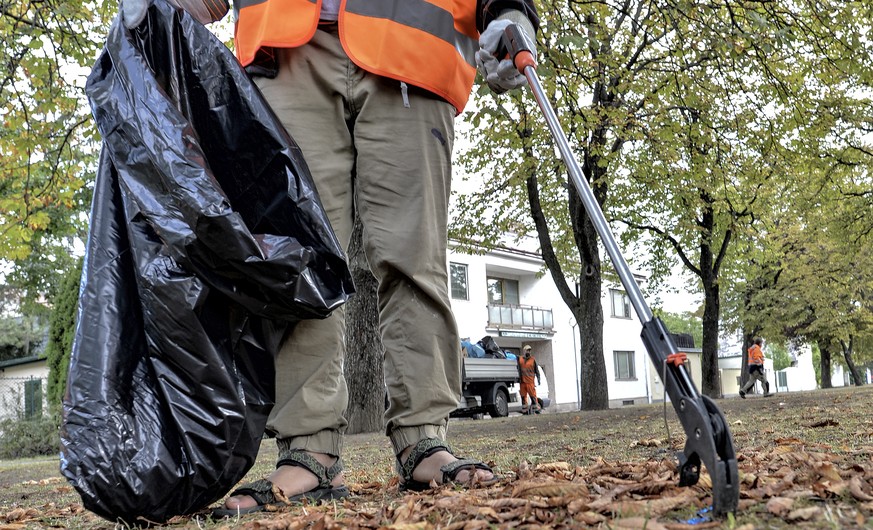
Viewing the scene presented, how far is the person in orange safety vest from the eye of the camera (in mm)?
2416

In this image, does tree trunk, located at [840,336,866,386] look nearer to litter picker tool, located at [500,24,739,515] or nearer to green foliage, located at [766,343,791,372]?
green foliage, located at [766,343,791,372]

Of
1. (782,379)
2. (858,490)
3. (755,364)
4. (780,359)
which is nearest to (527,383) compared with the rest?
(755,364)

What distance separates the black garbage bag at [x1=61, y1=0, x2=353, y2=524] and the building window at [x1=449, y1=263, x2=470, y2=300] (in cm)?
2881

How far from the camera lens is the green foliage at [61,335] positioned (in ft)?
46.7

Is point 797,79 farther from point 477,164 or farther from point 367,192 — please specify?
point 367,192

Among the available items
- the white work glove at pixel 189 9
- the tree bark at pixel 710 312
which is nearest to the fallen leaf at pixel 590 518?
the white work glove at pixel 189 9

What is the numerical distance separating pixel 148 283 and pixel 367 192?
2.50 feet

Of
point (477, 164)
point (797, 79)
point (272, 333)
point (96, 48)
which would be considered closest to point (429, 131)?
point (272, 333)

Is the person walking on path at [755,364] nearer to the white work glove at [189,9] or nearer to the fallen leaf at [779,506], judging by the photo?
the white work glove at [189,9]

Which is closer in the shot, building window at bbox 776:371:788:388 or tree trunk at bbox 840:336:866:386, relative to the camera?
tree trunk at bbox 840:336:866:386

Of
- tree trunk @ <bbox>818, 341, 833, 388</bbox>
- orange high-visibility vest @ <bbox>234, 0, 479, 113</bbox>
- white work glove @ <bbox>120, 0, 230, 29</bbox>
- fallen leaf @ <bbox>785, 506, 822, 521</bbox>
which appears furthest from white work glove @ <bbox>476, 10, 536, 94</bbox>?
tree trunk @ <bbox>818, 341, 833, 388</bbox>

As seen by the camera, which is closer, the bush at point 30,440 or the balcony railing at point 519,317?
the bush at point 30,440

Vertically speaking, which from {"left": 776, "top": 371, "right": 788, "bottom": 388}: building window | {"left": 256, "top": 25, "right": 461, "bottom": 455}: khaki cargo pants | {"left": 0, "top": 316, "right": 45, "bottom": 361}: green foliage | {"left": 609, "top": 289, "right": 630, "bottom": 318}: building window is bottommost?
{"left": 776, "top": 371, "right": 788, "bottom": 388}: building window

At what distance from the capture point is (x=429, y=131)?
2.60 meters
